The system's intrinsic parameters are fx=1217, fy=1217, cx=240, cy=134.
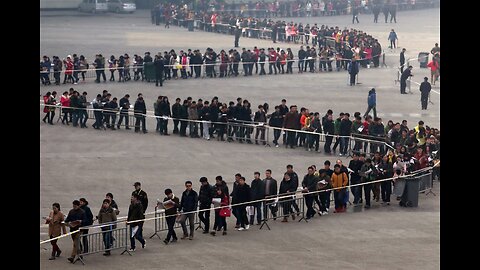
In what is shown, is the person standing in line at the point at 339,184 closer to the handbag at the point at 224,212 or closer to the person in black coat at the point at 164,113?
the handbag at the point at 224,212

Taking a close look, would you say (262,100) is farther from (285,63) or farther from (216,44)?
(216,44)

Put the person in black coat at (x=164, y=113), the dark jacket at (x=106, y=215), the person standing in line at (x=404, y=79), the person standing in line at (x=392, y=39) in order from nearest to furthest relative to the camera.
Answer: the dark jacket at (x=106, y=215), the person in black coat at (x=164, y=113), the person standing in line at (x=404, y=79), the person standing in line at (x=392, y=39)

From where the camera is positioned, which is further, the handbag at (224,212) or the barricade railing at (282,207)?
the barricade railing at (282,207)

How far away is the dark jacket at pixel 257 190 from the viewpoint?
24.0 metres

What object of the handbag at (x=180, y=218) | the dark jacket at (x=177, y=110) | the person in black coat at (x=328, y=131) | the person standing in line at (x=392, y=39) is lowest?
the handbag at (x=180, y=218)

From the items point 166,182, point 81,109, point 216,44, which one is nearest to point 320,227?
point 166,182

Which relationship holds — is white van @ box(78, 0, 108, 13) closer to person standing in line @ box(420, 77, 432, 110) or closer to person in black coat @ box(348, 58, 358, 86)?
person in black coat @ box(348, 58, 358, 86)

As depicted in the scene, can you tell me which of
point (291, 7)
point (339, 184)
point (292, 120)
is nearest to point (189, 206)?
point (339, 184)

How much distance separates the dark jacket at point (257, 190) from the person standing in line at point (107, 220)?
11.2 ft

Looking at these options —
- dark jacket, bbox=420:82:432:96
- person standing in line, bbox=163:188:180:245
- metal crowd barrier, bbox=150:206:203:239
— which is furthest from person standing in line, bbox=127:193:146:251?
dark jacket, bbox=420:82:432:96

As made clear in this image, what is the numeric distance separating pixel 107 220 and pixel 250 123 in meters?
13.4

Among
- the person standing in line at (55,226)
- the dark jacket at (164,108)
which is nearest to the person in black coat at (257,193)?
the person standing in line at (55,226)

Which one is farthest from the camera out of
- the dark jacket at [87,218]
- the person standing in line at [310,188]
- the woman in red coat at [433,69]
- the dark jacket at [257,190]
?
the woman in red coat at [433,69]
